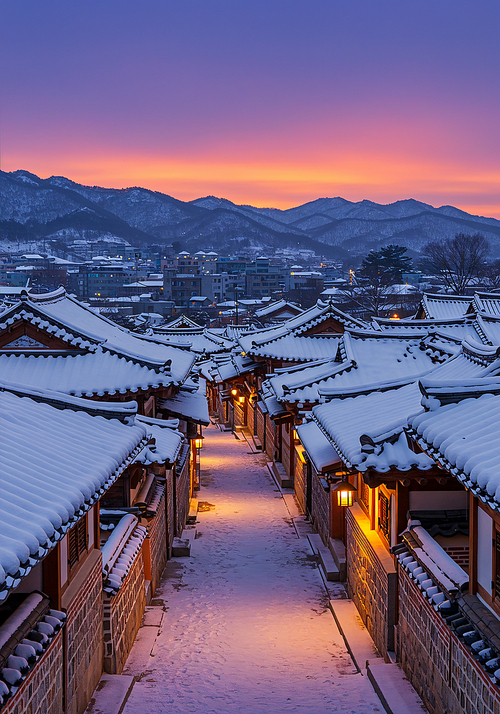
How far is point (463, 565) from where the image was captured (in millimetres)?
10281

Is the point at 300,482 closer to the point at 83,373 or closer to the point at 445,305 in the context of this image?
the point at 83,373

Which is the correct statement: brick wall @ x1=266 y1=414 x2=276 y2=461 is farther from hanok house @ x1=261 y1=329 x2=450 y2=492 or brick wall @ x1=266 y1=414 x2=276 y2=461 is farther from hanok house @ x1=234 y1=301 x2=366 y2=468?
hanok house @ x1=261 y1=329 x2=450 y2=492

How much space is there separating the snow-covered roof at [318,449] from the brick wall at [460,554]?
13.3 ft

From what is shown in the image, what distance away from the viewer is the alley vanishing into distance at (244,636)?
403 inches

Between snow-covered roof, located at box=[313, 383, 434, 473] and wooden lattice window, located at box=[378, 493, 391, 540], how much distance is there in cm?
131

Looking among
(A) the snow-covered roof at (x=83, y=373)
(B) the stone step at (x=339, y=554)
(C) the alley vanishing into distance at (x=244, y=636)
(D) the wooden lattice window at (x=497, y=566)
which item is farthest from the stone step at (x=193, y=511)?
(D) the wooden lattice window at (x=497, y=566)

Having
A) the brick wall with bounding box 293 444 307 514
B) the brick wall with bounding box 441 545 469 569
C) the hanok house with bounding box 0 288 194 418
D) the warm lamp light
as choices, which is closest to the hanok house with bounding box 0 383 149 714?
the warm lamp light

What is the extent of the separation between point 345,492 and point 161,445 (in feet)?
13.8

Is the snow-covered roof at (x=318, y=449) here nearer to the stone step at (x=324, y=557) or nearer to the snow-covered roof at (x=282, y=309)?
the stone step at (x=324, y=557)

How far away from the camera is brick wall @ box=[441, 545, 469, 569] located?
1031cm

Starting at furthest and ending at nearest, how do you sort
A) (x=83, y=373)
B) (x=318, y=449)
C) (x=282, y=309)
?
(x=282, y=309), (x=83, y=373), (x=318, y=449)

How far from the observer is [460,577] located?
8.59 metres

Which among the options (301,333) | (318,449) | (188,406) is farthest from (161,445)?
(301,333)

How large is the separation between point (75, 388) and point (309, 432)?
6.82m
